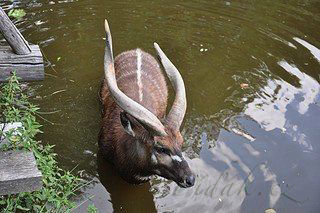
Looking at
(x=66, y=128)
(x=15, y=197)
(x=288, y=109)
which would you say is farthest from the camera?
(x=288, y=109)

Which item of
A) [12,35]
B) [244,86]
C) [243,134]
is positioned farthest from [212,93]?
[12,35]

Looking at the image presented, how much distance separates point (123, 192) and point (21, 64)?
73.4 inches

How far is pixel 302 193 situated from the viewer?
5656 mm

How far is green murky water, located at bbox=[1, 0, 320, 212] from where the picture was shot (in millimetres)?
5547

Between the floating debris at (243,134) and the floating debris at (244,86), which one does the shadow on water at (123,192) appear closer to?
the floating debris at (243,134)

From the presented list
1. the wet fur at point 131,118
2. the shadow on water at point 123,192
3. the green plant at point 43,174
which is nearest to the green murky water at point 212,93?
the shadow on water at point 123,192

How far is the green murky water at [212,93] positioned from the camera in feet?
18.2

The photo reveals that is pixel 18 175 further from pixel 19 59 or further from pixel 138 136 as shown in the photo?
pixel 138 136

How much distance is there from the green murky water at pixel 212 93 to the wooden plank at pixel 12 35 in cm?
175

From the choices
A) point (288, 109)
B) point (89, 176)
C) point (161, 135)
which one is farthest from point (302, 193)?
point (89, 176)

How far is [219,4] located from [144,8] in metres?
1.52

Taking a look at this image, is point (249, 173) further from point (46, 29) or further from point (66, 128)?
point (46, 29)

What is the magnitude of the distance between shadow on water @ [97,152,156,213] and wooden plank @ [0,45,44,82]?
1.50 meters

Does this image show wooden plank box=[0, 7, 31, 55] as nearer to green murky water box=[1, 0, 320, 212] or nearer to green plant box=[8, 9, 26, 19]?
green murky water box=[1, 0, 320, 212]
